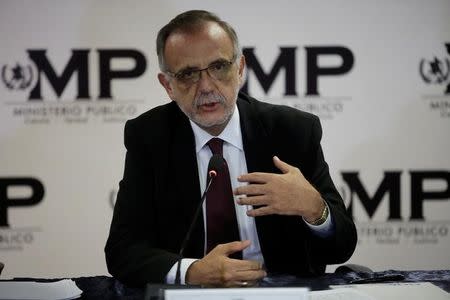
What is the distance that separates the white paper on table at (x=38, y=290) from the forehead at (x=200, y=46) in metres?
0.85

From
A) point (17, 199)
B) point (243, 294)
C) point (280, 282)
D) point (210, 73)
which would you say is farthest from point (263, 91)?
point (243, 294)

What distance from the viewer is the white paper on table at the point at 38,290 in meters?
1.51

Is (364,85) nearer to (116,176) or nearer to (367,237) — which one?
(367,237)

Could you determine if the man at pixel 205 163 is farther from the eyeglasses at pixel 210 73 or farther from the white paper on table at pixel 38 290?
the white paper on table at pixel 38 290

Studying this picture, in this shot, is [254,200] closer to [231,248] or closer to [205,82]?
[231,248]

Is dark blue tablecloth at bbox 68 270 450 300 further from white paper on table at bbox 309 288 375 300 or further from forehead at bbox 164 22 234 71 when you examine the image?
forehead at bbox 164 22 234 71

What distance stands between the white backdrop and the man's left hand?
71.6 inches

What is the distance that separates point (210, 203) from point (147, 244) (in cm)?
27

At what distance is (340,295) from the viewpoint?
1.49 metres

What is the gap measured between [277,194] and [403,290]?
46cm

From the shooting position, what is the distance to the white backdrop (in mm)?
3527

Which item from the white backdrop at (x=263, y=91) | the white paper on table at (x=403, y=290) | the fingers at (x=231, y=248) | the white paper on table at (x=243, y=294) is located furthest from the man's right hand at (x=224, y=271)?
the white backdrop at (x=263, y=91)

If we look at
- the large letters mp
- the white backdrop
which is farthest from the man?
the large letters mp

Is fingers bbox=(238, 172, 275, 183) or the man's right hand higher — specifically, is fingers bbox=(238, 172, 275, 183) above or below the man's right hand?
above
